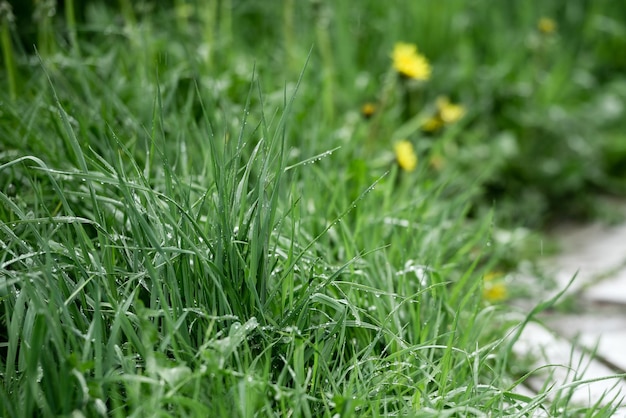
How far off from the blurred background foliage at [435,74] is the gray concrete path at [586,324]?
303 millimetres

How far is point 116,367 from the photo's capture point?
1.51 metres

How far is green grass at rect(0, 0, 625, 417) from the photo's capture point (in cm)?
140

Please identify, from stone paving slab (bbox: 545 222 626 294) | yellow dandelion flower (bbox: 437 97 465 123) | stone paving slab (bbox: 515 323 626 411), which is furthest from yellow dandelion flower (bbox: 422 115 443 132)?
stone paving slab (bbox: 515 323 626 411)

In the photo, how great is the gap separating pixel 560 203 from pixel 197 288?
2.36 metres

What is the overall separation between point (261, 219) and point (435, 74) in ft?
7.46

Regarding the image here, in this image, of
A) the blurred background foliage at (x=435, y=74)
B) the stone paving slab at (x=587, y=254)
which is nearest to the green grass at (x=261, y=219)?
the blurred background foliage at (x=435, y=74)

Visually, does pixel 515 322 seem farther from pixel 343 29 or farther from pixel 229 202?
pixel 343 29

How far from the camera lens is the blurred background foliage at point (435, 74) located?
291cm

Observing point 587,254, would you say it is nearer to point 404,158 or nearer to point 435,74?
point 404,158

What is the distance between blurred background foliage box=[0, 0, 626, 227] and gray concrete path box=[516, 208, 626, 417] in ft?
1.00

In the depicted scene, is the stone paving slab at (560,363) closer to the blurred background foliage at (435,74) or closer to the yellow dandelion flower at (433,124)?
the blurred background foliage at (435,74)

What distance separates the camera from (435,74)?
3.64 m

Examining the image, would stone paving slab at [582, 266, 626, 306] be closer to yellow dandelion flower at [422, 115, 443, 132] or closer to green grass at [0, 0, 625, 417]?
green grass at [0, 0, 625, 417]

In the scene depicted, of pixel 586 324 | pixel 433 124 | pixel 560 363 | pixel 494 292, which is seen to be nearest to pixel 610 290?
pixel 586 324
